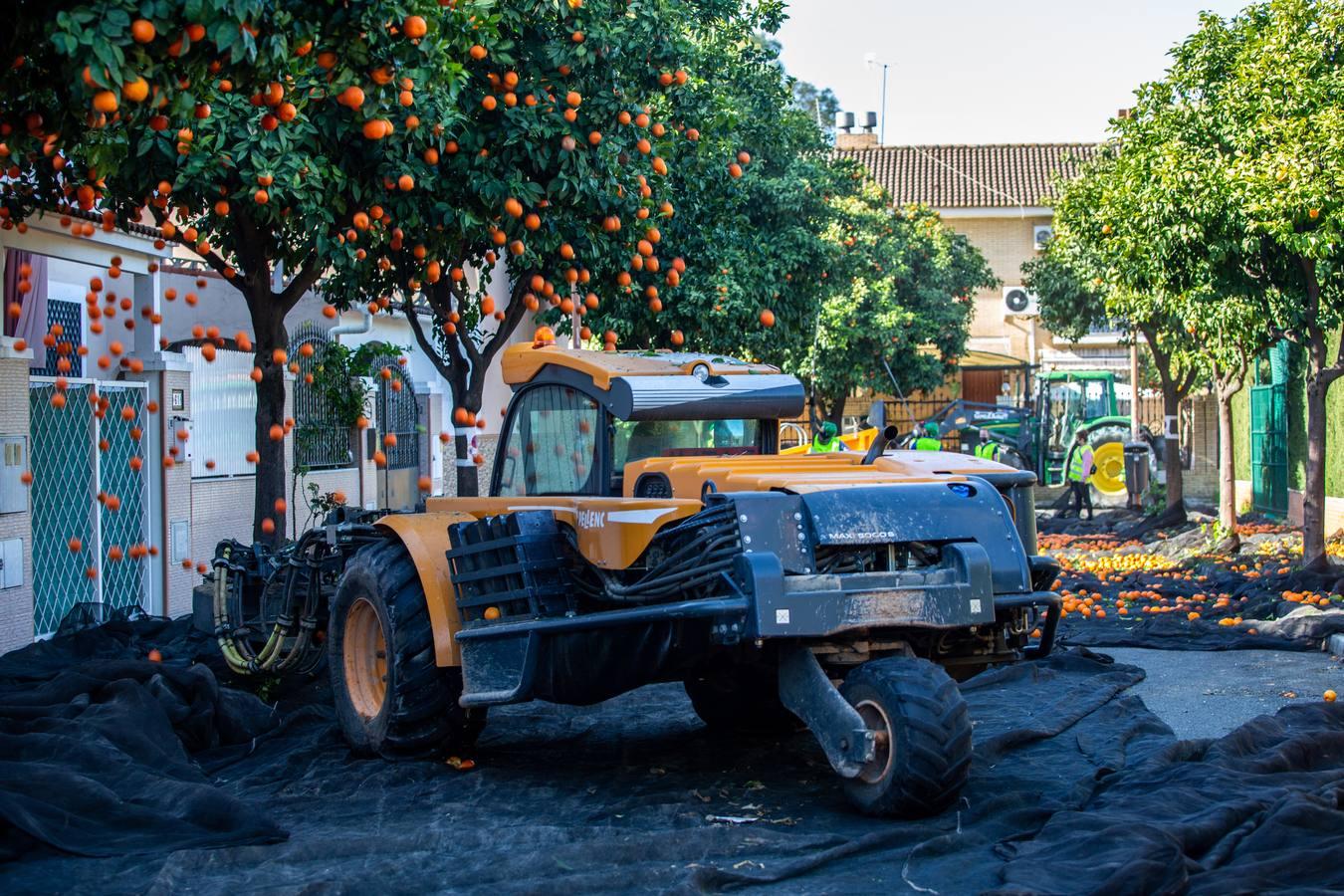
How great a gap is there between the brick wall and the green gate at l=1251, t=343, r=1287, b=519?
16.4 meters

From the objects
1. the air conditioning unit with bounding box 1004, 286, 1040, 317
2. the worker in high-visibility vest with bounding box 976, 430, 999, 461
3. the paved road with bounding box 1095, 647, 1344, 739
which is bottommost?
the paved road with bounding box 1095, 647, 1344, 739

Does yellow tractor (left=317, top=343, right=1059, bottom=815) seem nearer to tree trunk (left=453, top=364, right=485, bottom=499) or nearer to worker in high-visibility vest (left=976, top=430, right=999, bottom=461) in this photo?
tree trunk (left=453, top=364, right=485, bottom=499)

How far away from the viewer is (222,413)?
14.4 m

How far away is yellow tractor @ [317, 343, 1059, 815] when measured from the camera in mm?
6258

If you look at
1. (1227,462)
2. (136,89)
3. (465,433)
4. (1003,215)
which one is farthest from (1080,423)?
(136,89)

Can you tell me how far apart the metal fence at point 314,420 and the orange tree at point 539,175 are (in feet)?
9.92

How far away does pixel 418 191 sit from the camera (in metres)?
10.9

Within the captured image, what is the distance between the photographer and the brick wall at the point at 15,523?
35.0 ft

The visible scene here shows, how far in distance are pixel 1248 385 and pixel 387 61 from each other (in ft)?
69.2

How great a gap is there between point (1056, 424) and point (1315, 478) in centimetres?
1967

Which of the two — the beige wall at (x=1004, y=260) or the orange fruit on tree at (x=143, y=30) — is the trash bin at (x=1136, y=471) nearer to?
the beige wall at (x=1004, y=260)

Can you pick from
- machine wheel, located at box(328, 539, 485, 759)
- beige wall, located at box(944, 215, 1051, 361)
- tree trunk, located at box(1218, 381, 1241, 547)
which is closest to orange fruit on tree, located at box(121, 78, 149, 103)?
machine wheel, located at box(328, 539, 485, 759)

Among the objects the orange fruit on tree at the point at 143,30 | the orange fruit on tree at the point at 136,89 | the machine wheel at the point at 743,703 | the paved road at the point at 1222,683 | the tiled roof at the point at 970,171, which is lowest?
the paved road at the point at 1222,683

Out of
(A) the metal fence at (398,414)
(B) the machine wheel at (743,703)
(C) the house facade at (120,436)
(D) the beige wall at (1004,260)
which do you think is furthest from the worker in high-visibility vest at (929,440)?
(D) the beige wall at (1004,260)
